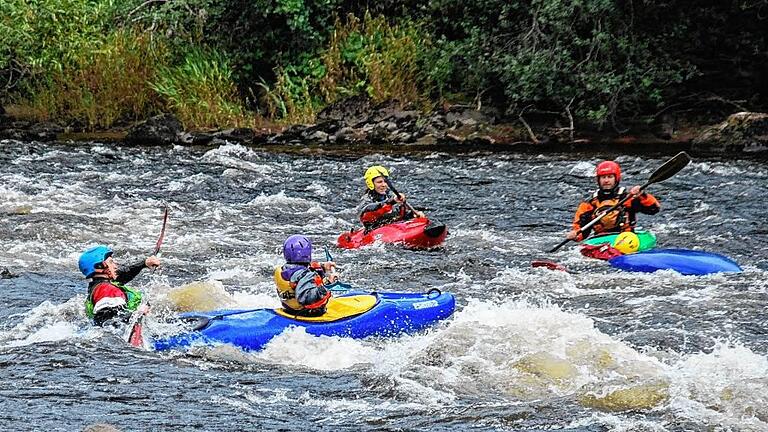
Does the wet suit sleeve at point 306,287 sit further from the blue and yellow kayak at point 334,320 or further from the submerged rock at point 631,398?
the submerged rock at point 631,398

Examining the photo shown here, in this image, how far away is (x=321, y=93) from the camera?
20750 mm

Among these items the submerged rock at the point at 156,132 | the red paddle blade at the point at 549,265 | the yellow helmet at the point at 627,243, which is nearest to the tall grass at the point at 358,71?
the submerged rock at the point at 156,132

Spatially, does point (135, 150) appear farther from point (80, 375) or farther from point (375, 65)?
point (80, 375)

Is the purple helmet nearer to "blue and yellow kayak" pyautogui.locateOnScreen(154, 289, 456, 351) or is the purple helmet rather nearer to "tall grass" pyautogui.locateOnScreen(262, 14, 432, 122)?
"blue and yellow kayak" pyautogui.locateOnScreen(154, 289, 456, 351)

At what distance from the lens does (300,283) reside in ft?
23.3

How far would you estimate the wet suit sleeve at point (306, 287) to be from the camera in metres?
7.11

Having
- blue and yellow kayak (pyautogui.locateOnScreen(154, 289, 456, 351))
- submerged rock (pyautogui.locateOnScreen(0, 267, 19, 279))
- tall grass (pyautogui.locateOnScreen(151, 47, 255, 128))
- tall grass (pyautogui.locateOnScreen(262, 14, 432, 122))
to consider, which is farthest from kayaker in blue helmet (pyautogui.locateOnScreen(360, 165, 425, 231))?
tall grass (pyautogui.locateOnScreen(151, 47, 255, 128))

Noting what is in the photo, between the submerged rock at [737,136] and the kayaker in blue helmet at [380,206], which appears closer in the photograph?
the kayaker in blue helmet at [380,206]

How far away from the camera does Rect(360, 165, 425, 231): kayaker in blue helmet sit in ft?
36.0

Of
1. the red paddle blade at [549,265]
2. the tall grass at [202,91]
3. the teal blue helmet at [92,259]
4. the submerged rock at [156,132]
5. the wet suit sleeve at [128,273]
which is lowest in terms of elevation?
the submerged rock at [156,132]

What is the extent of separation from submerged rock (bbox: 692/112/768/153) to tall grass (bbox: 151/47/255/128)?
8.59 meters

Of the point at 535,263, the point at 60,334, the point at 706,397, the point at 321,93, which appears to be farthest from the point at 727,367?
the point at 321,93

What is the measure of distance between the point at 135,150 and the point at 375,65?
478 centimetres

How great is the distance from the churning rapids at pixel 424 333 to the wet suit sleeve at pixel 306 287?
0.23m
